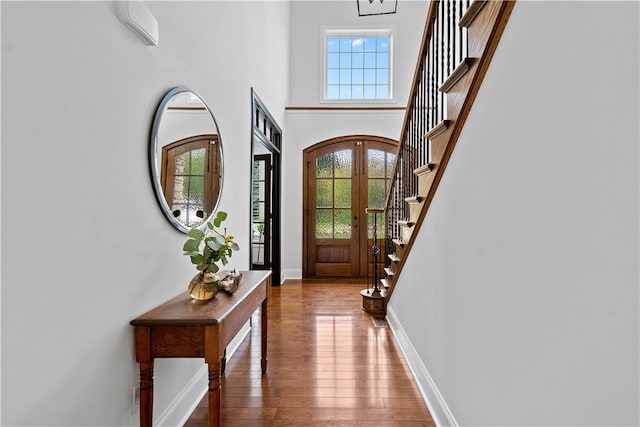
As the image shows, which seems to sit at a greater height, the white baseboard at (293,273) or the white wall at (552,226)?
the white wall at (552,226)

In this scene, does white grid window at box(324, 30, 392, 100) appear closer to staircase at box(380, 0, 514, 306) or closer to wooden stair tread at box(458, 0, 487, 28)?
staircase at box(380, 0, 514, 306)

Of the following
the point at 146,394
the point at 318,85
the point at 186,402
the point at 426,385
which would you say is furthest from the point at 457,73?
the point at 318,85

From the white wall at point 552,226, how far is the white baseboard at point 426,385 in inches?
6.2

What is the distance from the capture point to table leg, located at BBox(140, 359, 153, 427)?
57.0 inches

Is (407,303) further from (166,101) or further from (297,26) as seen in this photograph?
(297,26)

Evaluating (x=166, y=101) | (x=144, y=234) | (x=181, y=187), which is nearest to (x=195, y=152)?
(x=181, y=187)

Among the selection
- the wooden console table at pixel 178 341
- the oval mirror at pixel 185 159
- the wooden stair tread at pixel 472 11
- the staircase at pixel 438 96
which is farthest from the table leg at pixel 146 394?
the wooden stair tread at pixel 472 11

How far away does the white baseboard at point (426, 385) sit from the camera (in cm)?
181

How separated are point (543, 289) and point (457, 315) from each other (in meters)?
0.73

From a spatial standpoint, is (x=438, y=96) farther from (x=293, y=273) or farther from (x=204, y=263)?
(x=293, y=273)

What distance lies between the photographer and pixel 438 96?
2512 millimetres

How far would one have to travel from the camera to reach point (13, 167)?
0.96m

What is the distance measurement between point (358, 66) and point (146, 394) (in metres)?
6.39

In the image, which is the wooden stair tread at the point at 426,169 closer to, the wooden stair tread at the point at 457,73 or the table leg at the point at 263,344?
the wooden stair tread at the point at 457,73
